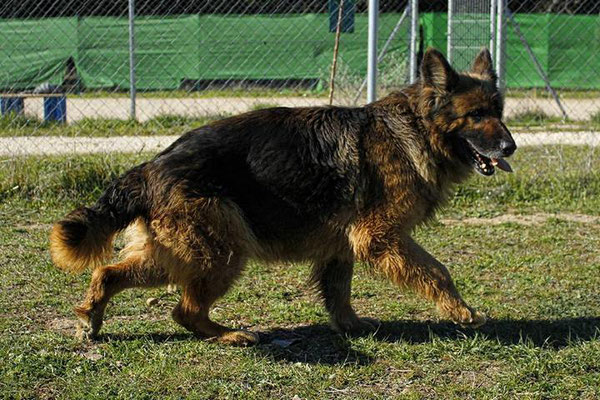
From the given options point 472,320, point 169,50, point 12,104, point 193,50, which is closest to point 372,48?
point 472,320

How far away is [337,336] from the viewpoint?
15.7 feet

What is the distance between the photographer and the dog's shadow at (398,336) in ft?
14.8

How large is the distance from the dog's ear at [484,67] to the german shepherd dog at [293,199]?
0.12m

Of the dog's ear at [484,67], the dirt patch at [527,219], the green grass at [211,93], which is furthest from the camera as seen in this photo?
the green grass at [211,93]

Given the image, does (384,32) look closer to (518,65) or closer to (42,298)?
(518,65)

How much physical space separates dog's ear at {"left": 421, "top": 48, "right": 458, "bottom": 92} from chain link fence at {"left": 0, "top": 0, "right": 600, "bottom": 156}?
479 cm

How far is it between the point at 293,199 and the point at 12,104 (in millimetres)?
8446

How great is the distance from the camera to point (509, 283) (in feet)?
18.9

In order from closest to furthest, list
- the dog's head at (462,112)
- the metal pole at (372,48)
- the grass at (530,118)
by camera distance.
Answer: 1. the dog's head at (462,112)
2. the metal pole at (372,48)
3. the grass at (530,118)

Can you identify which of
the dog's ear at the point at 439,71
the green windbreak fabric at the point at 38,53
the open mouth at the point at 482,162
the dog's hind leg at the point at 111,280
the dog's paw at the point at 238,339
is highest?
the green windbreak fabric at the point at 38,53

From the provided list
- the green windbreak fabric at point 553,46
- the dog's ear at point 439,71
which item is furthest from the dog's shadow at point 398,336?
the green windbreak fabric at point 553,46

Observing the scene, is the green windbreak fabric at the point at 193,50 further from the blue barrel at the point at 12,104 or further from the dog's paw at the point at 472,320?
the dog's paw at the point at 472,320

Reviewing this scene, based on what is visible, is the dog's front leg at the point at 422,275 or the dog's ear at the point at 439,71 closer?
the dog's front leg at the point at 422,275

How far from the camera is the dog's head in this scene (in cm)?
467
